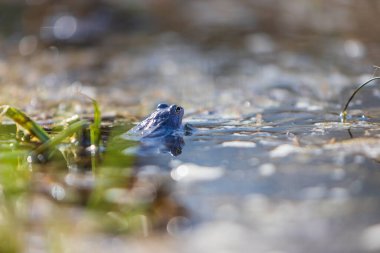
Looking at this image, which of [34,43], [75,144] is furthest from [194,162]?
[34,43]

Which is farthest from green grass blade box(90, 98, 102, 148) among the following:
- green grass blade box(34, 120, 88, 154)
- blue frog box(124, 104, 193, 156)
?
blue frog box(124, 104, 193, 156)

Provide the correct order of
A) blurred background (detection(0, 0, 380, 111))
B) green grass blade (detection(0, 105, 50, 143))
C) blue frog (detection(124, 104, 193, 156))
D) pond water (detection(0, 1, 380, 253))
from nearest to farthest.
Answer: pond water (detection(0, 1, 380, 253)), green grass blade (detection(0, 105, 50, 143)), blue frog (detection(124, 104, 193, 156)), blurred background (detection(0, 0, 380, 111))

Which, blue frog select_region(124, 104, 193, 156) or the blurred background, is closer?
blue frog select_region(124, 104, 193, 156)

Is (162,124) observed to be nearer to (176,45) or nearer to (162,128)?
(162,128)

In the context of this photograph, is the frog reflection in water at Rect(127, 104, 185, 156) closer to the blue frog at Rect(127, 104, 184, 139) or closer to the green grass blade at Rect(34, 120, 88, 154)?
the blue frog at Rect(127, 104, 184, 139)

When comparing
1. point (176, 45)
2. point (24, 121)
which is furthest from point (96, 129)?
point (176, 45)

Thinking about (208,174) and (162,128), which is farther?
(162,128)

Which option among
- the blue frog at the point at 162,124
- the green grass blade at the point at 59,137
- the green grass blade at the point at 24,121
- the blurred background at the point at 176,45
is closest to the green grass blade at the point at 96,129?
the green grass blade at the point at 59,137
